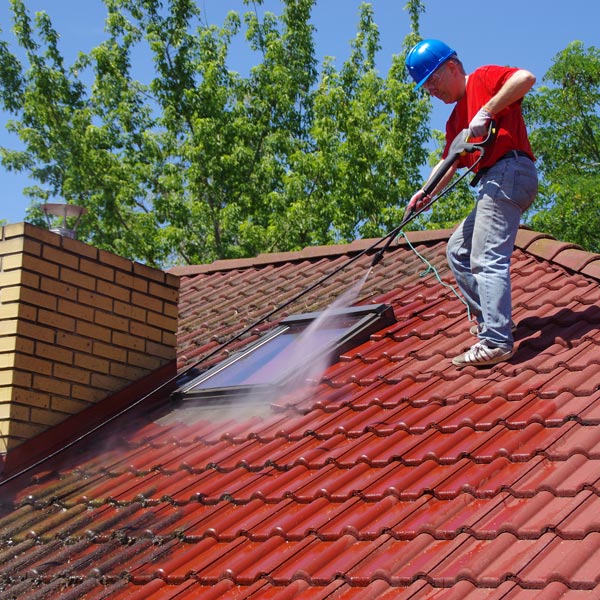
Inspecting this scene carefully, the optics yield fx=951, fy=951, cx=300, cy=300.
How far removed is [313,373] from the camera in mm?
6328

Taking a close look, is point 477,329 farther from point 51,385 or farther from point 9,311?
point 9,311

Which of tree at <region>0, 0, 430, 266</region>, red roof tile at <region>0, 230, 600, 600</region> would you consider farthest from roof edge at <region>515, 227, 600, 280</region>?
tree at <region>0, 0, 430, 266</region>

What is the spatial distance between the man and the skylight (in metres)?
1.15

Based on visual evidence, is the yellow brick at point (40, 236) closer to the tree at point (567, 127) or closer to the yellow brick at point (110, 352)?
the yellow brick at point (110, 352)

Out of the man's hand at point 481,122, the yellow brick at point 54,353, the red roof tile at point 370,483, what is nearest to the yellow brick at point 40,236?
the yellow brick at point 54,353

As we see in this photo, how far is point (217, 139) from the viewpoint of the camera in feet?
79.8

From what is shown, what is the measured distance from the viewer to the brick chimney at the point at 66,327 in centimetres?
603

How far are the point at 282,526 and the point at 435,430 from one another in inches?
38.5

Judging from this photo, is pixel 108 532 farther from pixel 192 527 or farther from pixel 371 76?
pixel 371 76

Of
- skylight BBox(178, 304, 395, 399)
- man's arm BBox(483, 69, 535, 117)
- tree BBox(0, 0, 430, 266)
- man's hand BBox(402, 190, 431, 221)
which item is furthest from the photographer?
tree BBox(0, 0, 430, 266)

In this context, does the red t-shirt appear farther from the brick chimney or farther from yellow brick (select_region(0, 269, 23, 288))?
yellow brick (select_region(0, 269, 23, 288))

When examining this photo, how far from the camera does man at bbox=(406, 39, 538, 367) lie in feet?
17.6

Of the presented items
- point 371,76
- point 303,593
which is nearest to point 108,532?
point 303,593

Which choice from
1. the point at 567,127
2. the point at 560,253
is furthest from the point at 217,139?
the point at 560,253
